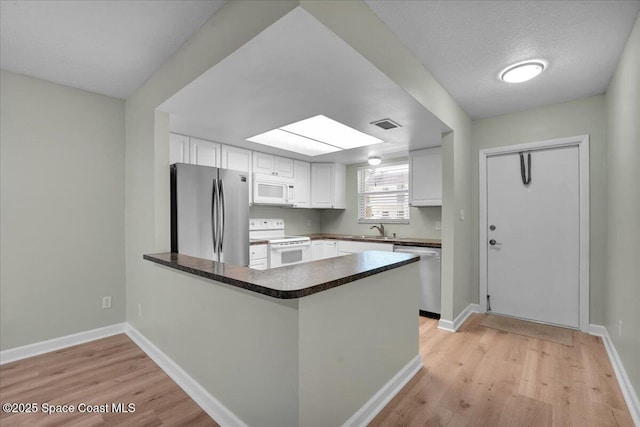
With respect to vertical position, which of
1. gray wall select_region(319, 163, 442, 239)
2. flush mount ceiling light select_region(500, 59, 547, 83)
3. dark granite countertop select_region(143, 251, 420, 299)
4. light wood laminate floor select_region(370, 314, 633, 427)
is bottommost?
light wood laminate floor select_region(370, 314, 633, 427)

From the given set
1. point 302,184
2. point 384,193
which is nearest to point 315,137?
point 302,184

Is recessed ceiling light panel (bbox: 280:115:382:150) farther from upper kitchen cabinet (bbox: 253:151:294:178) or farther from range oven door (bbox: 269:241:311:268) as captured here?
range oven door (bbox: 269:241:311:268)

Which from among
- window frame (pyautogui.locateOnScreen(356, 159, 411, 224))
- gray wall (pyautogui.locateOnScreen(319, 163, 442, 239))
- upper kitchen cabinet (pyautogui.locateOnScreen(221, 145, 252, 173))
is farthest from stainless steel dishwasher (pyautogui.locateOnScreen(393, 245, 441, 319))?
upper kitchen cabinet (pyautogui.locateOnScreen(221, 145, 252, 173))

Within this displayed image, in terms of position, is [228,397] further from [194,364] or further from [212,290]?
[212,290]

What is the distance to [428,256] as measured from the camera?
11.6 ft

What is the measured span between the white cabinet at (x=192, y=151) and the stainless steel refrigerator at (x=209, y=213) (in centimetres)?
58

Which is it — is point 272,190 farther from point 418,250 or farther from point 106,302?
point 106,302

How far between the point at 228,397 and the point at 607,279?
350 cm

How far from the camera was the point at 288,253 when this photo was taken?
4.22m

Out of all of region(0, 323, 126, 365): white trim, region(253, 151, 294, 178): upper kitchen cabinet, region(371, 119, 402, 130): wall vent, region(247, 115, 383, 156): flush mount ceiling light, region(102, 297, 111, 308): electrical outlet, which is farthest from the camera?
region(253, 151, 294, 178): upper kitchen cabinet

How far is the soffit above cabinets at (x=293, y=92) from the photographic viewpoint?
5.28ft

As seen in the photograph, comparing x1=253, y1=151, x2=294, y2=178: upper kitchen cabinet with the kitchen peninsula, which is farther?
x1=253, y1=151, x2=294, y2=178: upper kitchen cabinet

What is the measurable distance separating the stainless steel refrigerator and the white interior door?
297 cm

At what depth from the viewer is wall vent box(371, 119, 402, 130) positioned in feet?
9.32
